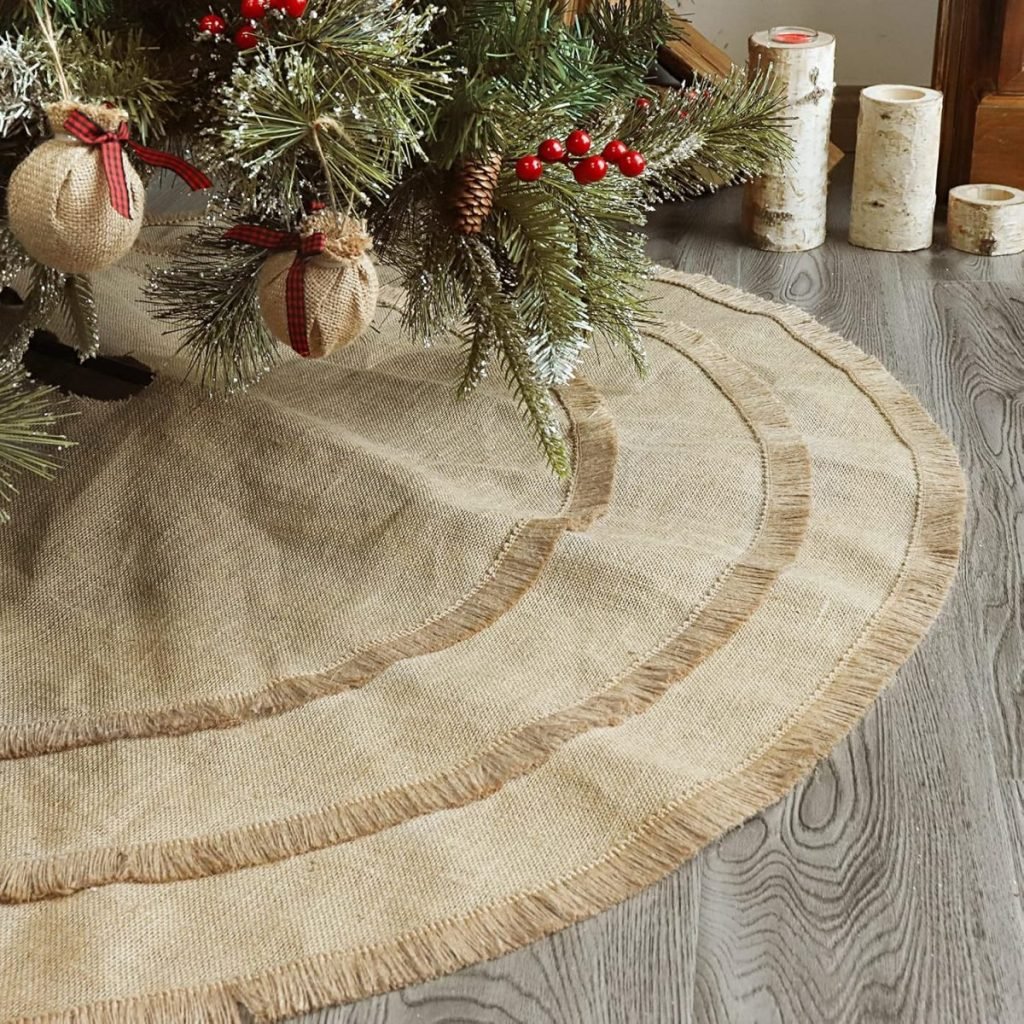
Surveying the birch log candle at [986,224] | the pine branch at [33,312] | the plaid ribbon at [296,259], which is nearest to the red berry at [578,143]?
the plaid ribbon at [296,259]

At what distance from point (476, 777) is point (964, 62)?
1467mm

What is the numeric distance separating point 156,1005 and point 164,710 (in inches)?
11.2

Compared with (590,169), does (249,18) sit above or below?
above

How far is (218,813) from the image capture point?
3.15 feet

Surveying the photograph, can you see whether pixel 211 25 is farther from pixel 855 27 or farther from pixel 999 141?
pixel 855 27

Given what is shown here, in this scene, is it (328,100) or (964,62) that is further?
Answer: (964,62)

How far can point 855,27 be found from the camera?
2.18 meters

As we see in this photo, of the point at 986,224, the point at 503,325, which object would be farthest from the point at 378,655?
the point at 986,224

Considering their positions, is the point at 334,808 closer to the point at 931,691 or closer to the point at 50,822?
the point at 50,822

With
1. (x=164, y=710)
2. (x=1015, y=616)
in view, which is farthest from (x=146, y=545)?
(x=1015, y=616)

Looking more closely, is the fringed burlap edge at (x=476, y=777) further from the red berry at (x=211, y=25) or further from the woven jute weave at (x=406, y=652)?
the red berry at (x=211, y=25)

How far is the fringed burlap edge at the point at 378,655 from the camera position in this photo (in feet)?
3.38

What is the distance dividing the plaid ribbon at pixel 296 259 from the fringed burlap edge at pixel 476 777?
0.34m

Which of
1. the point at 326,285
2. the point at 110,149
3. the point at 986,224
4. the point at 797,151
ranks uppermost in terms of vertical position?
the point at 110,149
